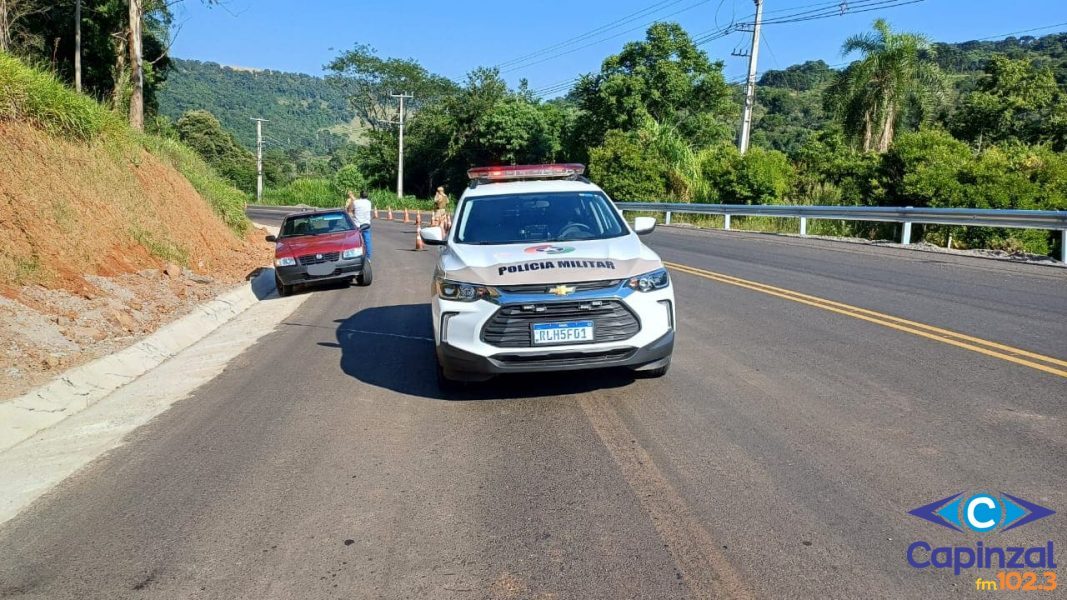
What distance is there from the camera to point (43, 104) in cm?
1310

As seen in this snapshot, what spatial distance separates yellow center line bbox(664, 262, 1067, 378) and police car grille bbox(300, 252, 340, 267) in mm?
7395

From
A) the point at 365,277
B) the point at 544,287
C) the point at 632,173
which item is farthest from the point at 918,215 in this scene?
the point at 632,173

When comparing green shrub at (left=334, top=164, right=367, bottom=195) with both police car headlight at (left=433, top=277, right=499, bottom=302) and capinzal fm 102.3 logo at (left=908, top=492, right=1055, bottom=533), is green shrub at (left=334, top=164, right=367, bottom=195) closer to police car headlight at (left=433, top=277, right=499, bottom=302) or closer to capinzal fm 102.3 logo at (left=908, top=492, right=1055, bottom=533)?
police car headlight at (left=433, top=277, right=499, bottom=302)

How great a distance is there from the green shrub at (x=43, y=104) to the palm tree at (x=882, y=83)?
31.3 metres

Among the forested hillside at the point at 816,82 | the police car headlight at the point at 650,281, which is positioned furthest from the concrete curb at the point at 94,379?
the forested hillside at the point at 816,82

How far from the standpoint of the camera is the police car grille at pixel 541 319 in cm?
564

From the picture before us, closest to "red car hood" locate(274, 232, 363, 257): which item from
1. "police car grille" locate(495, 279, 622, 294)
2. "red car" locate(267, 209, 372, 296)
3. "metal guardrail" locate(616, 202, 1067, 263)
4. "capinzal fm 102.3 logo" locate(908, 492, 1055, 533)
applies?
"red car" locate(267, 209, 372, 296)

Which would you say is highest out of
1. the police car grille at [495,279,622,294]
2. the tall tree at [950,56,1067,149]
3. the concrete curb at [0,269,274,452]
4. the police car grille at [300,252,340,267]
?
the tall tree at [950,56,1067,149]

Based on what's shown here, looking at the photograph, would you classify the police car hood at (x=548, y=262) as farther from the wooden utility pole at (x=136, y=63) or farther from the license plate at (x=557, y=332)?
the wooden utility pole at (x=136, y=63)

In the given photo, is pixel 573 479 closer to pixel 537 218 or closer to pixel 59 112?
pixel 537 218

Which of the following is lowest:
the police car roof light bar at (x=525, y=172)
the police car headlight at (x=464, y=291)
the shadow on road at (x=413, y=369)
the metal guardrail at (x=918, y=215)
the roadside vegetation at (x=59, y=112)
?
the shadow on road at (x=413, y=369)

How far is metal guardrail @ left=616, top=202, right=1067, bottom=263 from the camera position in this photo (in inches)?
573

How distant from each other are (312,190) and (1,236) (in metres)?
71.4

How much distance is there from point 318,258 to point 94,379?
7.41m
